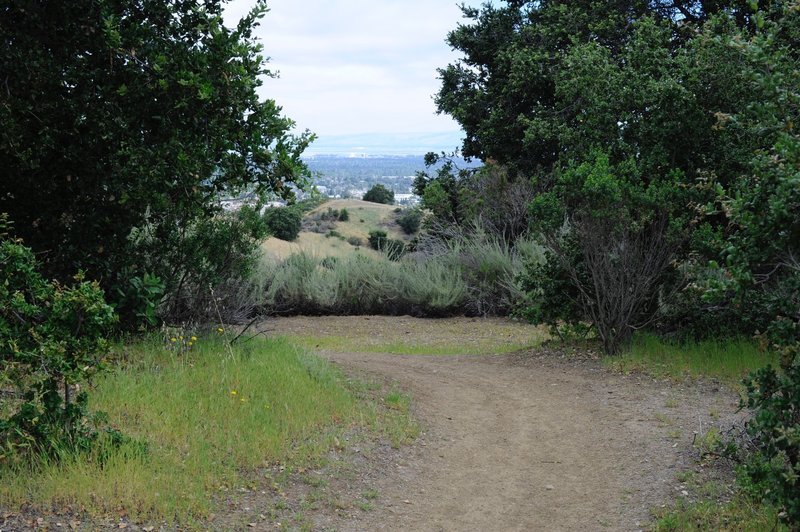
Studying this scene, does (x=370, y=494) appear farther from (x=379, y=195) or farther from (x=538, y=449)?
(x=379, y=195)

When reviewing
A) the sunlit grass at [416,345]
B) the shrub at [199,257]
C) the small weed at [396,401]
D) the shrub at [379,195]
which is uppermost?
the shrub at [379,195]

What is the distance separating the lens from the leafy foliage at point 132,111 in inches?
290

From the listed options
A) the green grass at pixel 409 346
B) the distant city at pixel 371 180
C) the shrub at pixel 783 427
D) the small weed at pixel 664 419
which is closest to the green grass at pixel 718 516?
the shrub at pixel 783 427

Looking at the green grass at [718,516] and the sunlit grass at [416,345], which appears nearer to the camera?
the green grass at [718,516]

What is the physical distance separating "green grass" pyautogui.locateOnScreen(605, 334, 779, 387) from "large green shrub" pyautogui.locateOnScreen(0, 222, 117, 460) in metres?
6.63

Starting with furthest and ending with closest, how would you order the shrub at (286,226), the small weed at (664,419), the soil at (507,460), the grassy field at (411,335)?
the shrub at (286,226) → the grassy field at (411,335) → the small weed at (664,419) → the soil at (507,460)

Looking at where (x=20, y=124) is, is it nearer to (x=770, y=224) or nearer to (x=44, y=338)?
(x=44, y=338)

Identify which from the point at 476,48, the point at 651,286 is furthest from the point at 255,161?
the point at 476,48

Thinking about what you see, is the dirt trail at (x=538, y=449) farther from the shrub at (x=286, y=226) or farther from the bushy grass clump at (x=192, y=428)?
the shrub at (x=286, y=226)

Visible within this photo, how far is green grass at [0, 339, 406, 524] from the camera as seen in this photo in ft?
17.5

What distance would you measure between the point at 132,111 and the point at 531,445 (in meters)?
4.78

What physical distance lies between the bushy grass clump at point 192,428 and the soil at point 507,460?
0.66ft

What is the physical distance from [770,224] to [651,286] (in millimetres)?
6270

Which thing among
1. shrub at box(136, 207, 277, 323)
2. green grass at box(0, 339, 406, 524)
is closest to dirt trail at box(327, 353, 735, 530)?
green grass at box(0, 339, 406, 524)
